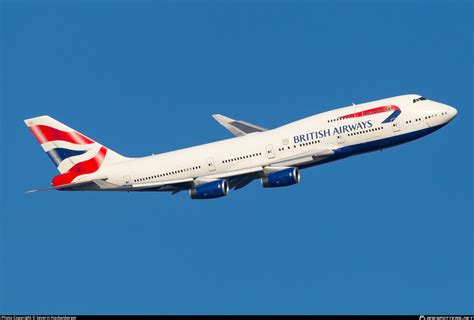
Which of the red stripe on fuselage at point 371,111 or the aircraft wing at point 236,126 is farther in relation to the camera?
the aircraft wing at point 236,126

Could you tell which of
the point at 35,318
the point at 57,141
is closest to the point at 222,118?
the point at 57,141

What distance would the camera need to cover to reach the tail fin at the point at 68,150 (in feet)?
304

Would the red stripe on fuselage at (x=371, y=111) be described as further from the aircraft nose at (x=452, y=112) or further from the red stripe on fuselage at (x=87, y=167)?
the red stripe on fuselage at (x=87, y=167)

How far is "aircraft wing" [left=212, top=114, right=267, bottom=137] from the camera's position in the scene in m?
94.2

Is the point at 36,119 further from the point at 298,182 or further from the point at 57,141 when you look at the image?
the point at 298,182

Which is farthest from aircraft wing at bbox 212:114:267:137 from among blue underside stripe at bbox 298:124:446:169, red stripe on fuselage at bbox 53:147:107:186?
red stripe on fuselage at bbox 53:147:107:186

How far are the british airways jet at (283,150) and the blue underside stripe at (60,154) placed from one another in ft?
12.8

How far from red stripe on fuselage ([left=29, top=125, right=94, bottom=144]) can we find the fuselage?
11.0m

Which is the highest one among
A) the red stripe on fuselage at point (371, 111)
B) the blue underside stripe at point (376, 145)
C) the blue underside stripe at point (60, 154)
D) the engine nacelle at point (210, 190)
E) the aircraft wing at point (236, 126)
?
the aircraft wing at point (236, 126)

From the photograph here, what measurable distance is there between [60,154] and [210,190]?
690 inches

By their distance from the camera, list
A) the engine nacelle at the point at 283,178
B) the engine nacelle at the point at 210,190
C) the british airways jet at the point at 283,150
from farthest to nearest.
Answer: the engine nacelle at the point at 210,190 → the british airways jet at the point at 283,150 → the engine nacelle at the point at 283,178

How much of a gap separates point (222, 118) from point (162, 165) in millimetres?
11085

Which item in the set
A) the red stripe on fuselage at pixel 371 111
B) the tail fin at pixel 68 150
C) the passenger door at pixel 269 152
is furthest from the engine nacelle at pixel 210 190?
the red stripe on fuselage at pixel 371 111

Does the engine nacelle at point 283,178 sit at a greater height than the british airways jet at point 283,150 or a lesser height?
lesser
